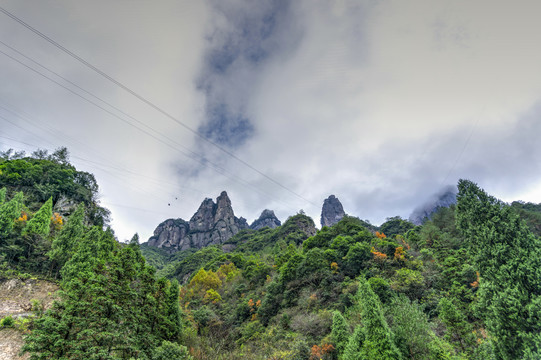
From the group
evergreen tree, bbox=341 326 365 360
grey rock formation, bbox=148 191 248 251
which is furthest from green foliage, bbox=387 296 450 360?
grey rock formation, bbox=148 191 248 251

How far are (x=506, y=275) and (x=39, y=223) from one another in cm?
3554

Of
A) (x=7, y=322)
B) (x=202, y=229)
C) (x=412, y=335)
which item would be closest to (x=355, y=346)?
(x=412, y=335)

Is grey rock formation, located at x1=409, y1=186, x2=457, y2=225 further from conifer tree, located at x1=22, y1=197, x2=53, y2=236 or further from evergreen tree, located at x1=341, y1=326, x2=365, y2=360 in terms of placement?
conifer tree, located at x1=22, y1=197, x2=53, y2=236

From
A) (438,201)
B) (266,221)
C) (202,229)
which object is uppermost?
(438,201)

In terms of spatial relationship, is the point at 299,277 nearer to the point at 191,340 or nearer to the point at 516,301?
the point at 191,340

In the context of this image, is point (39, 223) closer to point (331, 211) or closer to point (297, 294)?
point (297, 294)

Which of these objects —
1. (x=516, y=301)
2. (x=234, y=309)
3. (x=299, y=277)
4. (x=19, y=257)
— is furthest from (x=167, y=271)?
(x=516, y=301)

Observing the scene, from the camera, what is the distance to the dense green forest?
24.9ft

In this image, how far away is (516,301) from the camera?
6574 mm

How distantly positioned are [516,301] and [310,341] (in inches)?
587

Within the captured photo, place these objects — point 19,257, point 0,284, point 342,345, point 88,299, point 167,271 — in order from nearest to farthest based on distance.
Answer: point 88,299, point 342,345, point 0,284, point 19,257, point 167,271

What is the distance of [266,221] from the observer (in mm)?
142125

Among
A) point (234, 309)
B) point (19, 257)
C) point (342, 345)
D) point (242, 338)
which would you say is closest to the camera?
point (342, 345)

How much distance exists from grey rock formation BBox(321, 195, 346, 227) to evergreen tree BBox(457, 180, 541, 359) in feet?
398
